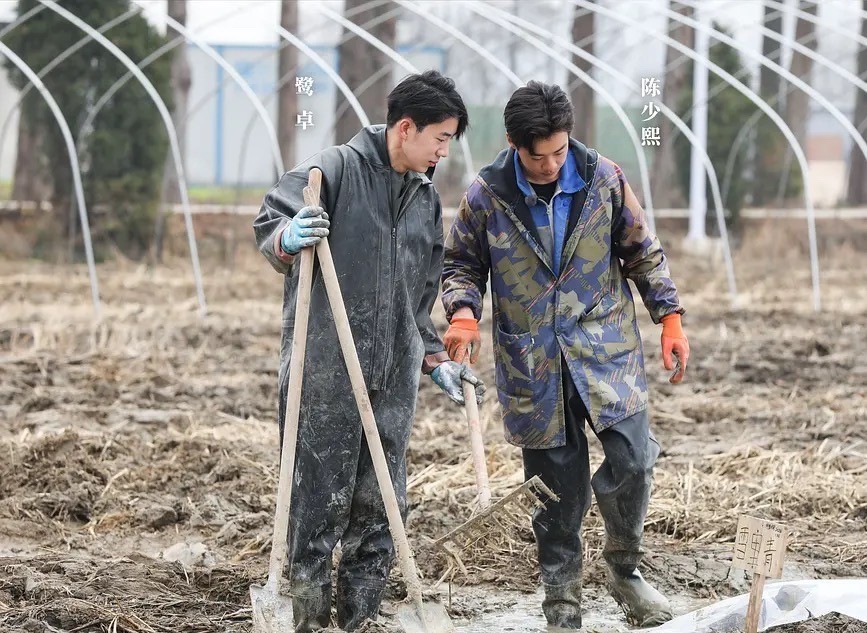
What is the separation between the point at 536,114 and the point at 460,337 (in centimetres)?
80

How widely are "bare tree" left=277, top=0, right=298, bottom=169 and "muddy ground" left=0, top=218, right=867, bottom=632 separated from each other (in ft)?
17.3

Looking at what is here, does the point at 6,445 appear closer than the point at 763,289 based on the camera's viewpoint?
Yes

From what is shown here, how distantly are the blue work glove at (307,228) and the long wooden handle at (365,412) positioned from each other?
4 centimetres

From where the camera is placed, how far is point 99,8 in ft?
52.5

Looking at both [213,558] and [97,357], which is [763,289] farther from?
[213,558]

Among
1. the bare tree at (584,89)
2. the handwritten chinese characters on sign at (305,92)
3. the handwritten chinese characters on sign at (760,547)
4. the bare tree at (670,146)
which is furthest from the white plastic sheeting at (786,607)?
the bare tree at (670,146)

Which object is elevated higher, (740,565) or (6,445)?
(740,565)

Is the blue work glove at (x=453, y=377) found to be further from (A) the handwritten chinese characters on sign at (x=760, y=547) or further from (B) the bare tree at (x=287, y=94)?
(B) the bare tree at (x=287, y=94)

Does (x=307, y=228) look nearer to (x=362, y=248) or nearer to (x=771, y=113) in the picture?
(x=362, y=248)

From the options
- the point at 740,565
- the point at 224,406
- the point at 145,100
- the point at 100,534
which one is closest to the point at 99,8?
the point at 145,100

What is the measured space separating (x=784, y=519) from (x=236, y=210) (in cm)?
1076

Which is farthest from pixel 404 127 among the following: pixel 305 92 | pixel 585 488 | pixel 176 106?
pixel 176 106

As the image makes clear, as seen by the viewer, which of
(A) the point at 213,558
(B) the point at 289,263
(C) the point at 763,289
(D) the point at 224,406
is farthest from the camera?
(C) the point at 763,289

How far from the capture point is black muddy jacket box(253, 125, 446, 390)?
3.88 m
